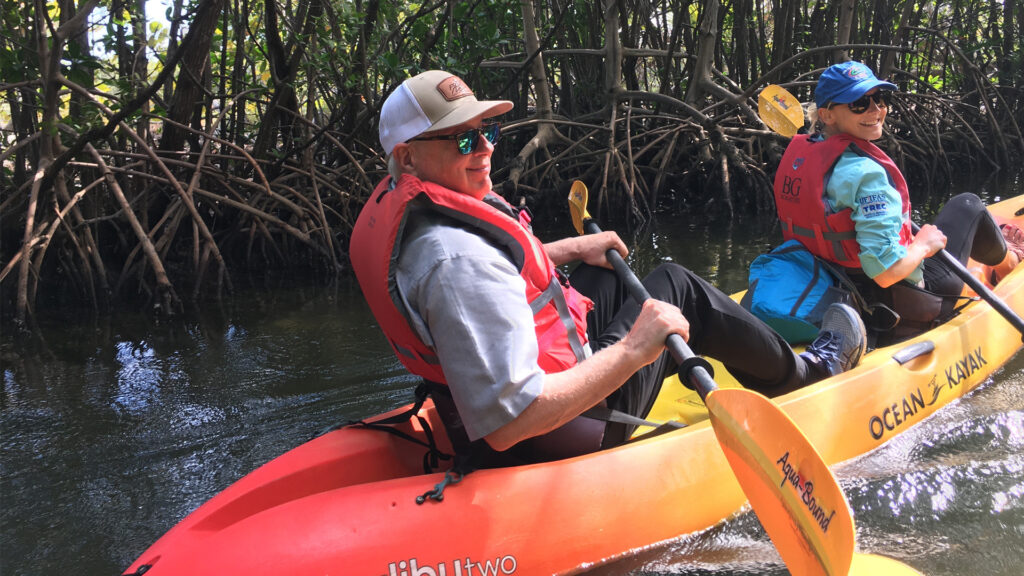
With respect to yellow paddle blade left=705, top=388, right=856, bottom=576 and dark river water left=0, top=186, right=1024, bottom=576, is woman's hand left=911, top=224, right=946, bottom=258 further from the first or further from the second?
yellow paddle blade left=705, top=388, right=856, bottom=576

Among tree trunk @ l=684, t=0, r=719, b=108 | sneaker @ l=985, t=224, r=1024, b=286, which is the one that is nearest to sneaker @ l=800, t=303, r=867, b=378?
sneaker @ l=985, t=224, r=1024, b=286

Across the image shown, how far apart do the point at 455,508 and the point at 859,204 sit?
1814mm

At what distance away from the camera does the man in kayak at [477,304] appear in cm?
180

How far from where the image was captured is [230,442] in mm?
3252

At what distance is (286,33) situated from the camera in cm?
688

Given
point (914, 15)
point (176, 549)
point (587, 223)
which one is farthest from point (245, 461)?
point (914, 15)

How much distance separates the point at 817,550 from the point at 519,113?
24.6 feet

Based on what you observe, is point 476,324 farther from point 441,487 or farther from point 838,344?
point 838,344

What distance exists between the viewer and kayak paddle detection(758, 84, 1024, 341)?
3320 millimetres

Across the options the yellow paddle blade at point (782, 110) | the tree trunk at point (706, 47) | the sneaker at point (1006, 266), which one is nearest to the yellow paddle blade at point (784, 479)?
the yellow paddle blade at point (782, 110)

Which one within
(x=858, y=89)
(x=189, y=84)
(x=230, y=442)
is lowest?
(x=230, y=442)

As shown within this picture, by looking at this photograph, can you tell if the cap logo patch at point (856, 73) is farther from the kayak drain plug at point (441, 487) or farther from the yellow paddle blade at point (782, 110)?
the kayak drain plug at point (441, 487)

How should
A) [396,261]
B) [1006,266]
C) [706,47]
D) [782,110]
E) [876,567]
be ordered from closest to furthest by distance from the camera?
1. [396,261]
2. [876,567]
3. [782,110]
4. [1006,266]
5. [706,47]

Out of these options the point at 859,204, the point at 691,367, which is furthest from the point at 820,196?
the point at 691,367
